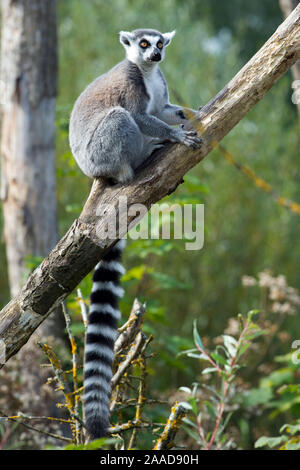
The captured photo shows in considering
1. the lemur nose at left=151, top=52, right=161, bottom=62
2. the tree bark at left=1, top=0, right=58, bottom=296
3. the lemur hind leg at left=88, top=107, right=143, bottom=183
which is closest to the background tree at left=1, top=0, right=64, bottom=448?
the tree bark at left=1, top=0, right=58, bottom=296

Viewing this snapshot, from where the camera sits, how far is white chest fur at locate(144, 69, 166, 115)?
9.34 ft

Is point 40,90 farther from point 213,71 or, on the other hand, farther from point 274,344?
point 274,344

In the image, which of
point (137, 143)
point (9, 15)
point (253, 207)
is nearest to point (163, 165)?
point (137, 143)

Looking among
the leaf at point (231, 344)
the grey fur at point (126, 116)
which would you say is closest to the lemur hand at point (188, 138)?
the grey fur at point (126, 116)

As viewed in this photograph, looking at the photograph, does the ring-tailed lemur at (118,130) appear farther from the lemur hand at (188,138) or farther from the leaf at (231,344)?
the leaf at (231,344)

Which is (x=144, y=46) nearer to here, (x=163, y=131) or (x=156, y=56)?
(x=156, y=56)

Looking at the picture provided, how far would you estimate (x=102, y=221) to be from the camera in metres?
2.12

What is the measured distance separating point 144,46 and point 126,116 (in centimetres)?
44

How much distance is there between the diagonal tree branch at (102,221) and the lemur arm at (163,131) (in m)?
0.07

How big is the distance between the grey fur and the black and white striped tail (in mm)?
438

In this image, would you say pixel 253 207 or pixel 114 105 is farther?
pixel 253 207

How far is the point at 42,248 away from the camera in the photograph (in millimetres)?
3783

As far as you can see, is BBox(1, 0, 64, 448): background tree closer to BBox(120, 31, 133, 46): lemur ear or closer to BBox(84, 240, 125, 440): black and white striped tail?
BBox(120, 31, 133, 46): lemur ear
